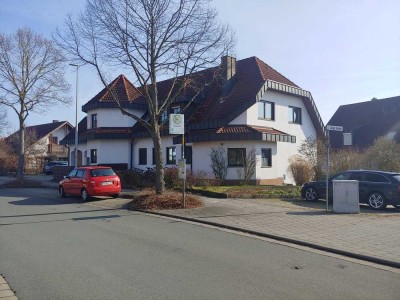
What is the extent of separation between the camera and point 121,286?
5.72 m

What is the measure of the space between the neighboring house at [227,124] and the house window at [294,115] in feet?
0.21

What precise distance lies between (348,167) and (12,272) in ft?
63.5

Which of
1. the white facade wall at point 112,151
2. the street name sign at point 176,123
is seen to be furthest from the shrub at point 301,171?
the white facade wall at point 112,151

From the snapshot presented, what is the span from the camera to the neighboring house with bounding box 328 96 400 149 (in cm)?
4353

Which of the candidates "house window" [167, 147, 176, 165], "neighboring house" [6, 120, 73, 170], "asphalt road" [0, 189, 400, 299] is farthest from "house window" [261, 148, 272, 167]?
"neighboring house" [6, 120, 73, 170]

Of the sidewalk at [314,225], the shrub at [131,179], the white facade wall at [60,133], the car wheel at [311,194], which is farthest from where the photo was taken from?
the white facade wall at [60,133]

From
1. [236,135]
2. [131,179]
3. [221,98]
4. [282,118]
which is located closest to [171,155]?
[131,179]

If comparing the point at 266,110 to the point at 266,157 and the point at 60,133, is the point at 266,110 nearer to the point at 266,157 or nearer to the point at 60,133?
the point at 266,157

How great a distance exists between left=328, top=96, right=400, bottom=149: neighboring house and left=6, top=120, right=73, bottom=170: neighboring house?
3672 cm

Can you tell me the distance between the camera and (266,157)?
24859 mm

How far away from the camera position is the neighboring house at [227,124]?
2392 cm

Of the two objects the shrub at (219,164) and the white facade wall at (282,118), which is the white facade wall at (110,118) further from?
the white facade wall at (282,118)

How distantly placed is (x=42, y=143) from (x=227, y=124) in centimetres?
4234

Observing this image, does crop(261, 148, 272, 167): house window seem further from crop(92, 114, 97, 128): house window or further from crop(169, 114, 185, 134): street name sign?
crop(92, 114, 97, 128): house window
